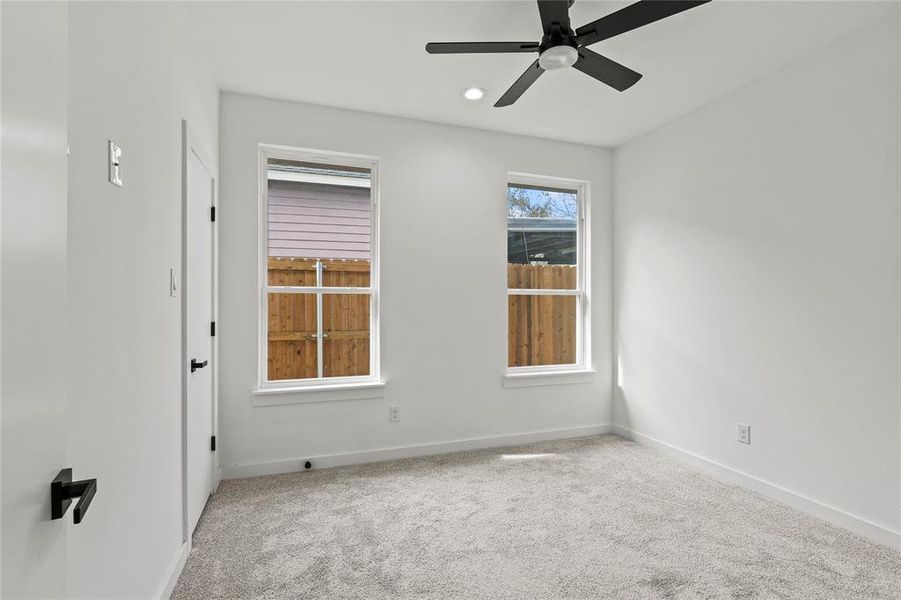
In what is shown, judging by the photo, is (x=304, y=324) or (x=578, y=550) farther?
(x=304, y=324)

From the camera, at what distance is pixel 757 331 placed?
10.3 feet

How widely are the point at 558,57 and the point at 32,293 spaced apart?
7.31 feet

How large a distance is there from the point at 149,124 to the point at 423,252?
2270 mm

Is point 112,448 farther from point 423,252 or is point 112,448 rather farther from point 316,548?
point 423,252

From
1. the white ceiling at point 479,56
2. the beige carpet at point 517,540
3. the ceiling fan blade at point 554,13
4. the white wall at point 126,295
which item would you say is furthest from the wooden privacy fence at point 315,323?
the ceiling fan blade at point 554,13

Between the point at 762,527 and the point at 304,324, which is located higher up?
the point at 304,324

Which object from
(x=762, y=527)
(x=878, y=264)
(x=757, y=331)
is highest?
(x=878, y=264)

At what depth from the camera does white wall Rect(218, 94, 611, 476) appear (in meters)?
3.39

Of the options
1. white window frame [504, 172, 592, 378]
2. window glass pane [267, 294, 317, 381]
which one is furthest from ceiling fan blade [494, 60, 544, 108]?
window glass pane [267, 294, 317, 381]

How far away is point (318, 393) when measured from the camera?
11.6 ft

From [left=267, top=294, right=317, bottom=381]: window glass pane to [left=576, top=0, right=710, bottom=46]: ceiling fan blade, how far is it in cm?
251

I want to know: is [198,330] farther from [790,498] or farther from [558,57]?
[790,498]

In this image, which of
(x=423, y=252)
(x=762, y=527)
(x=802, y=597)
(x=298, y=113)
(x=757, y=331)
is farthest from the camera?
(x=423, y=252)

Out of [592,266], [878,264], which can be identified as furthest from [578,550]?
Answer: [592,266]
